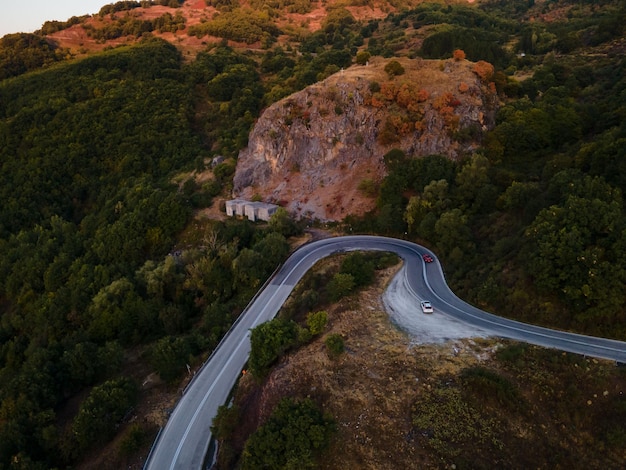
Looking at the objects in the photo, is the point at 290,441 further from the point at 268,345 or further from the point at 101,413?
the point at 101,413

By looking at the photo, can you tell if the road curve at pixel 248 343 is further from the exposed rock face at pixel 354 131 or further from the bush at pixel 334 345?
the exposed rock face at pixel 354 131

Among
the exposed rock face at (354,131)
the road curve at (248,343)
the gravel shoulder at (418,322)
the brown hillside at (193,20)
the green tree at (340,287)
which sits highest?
the brown hillside at (193,20)

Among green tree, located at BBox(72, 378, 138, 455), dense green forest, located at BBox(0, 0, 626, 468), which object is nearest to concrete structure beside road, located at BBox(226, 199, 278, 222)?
dense green forest, located at BBox(0, 0, 626, 468)

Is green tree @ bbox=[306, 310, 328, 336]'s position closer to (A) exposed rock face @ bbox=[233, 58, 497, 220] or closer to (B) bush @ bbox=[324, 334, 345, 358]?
(B) bush @ bbox=[324, 334, 345, 358]

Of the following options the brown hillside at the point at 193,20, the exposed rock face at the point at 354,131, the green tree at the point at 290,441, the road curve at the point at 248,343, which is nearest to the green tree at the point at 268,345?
the road curve at the point at 248,343

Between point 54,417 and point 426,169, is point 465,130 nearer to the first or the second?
point 426,169
